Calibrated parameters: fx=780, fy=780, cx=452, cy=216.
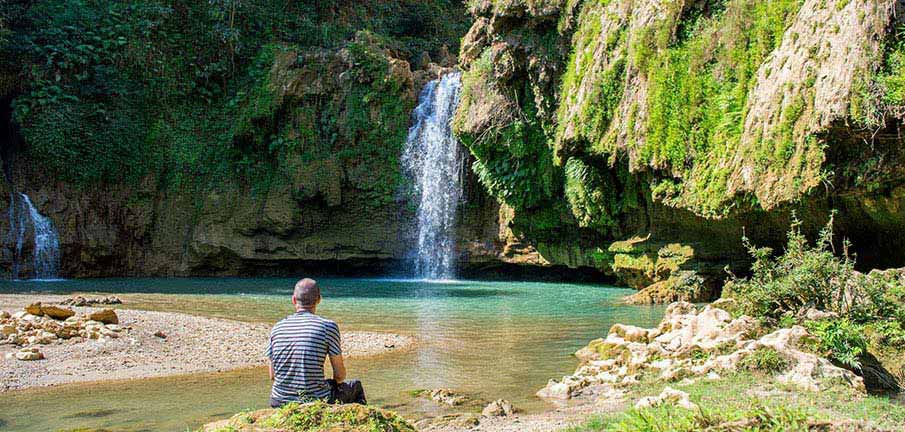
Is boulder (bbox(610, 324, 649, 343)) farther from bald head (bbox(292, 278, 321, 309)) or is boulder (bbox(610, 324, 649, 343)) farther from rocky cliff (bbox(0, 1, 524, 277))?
rocky cliff (bbox(0, 1, 524, 277))

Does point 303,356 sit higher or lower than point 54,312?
higher

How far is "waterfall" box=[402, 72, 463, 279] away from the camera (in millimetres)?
26672

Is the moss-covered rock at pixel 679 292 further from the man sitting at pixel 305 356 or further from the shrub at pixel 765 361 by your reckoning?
the man sitting at pixel 305 356


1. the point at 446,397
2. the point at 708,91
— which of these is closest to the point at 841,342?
the point at 446,397

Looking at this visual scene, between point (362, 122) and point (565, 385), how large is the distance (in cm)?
2086

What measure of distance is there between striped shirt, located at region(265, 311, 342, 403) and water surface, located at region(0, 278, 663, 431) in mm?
1923

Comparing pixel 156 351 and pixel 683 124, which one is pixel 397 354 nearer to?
pixel 156 351

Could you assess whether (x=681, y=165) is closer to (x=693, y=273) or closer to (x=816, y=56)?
(x=693, y=273)

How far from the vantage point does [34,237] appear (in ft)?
84.8

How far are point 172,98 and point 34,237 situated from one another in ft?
23.5

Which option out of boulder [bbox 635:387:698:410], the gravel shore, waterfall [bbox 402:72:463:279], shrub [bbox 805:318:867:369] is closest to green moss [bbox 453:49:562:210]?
waterfall [bbox 402:72:463:279]

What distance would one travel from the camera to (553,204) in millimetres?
22500

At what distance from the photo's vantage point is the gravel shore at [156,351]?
869cm

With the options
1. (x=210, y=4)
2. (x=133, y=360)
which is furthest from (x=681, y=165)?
(x=210, y=4)
